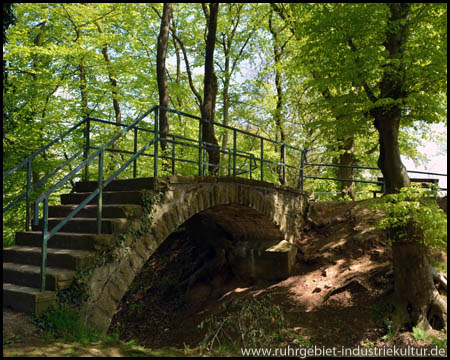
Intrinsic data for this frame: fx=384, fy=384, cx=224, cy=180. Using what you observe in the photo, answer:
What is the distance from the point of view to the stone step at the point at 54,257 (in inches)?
180

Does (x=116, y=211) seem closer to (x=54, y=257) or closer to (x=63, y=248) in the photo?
(x=63, y=248)

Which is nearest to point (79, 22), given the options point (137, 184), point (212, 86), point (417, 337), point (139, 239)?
point (212, 86)

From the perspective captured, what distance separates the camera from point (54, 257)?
15.6ft

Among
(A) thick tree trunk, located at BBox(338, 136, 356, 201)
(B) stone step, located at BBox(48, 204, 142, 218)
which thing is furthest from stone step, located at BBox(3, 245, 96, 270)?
(A) thick tree trunk, located at BBox(338, 136, 356, 201)

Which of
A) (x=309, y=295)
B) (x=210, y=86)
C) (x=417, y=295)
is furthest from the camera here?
(x=210, y=86)

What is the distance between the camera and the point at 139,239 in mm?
5301

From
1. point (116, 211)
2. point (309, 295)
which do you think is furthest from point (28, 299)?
point (309, 295)

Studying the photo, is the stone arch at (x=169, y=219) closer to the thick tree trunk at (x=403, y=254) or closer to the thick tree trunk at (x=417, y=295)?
the thick tree trunk at (x=403, y=254)

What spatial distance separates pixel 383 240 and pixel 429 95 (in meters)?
3.95

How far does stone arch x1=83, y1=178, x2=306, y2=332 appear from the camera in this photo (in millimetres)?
4750

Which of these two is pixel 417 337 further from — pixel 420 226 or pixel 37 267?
pixel 37 267

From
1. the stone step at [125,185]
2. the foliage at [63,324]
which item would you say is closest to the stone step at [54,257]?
the foliage at [63,324]

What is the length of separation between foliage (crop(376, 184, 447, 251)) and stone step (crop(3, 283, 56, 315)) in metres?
4.74

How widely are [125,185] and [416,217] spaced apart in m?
4.50
